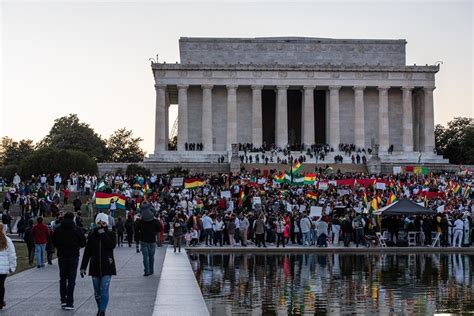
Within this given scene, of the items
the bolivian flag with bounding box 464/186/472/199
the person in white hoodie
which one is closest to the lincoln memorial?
the bolivian flag with bounding box 464/186/472/199

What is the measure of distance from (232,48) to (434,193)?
149ft

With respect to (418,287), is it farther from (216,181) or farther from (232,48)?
(232,48)

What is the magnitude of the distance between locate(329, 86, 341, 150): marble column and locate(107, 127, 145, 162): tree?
4814cm

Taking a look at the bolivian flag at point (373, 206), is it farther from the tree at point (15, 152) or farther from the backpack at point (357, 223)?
the tree at point (15, 152)

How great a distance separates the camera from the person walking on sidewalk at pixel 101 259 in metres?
15.5

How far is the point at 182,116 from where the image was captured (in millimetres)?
87562

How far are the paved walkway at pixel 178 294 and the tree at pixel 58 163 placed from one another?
4920cm

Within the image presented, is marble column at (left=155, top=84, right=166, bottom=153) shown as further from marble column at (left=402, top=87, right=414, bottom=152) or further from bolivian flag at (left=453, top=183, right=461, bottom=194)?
bolivian flag at (left=453, top=183, right=461, bottom=194)

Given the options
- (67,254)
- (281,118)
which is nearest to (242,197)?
(67,254)

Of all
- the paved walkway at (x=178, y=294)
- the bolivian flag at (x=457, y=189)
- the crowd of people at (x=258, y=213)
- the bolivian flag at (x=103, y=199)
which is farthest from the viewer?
the bolivian flag at (x=457, y=189)

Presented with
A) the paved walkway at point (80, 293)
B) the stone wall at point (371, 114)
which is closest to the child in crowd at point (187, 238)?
the paved walkway at point (80, 293)

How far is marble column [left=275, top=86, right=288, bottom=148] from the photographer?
8662 centimetres

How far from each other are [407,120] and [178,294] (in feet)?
240

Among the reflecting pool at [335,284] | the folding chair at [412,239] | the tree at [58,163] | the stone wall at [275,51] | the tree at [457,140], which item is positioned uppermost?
the stone wall at [275,51]
